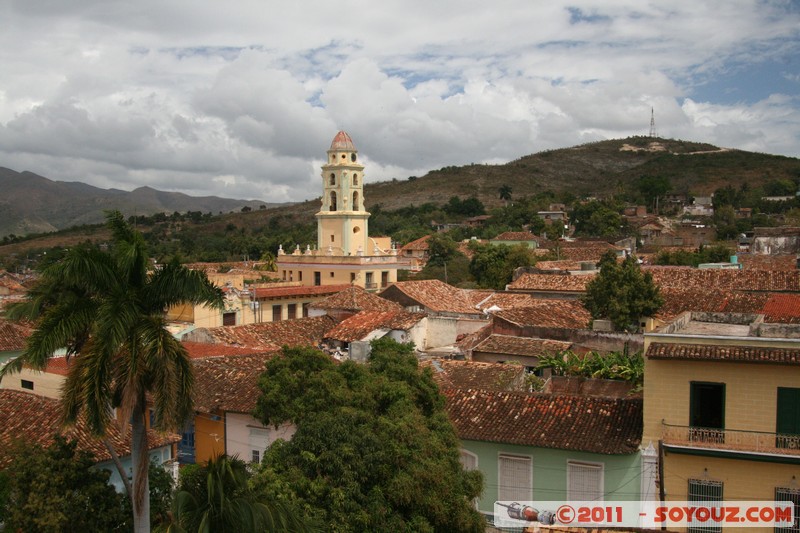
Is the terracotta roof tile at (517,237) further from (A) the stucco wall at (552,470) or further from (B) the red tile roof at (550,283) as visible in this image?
(A) the stucco wall at (552,470)

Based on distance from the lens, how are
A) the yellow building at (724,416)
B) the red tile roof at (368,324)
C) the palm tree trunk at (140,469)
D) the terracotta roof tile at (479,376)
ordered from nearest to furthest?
the palm tree trunk at (140,469), the yellow building at (724,416), the terracotta roof tile at (479,376), the red tile roof at (368,324)

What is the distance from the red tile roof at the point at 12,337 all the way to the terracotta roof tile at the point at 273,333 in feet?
16.4

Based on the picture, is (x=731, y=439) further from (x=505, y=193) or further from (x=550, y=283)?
(x=505, y=193)

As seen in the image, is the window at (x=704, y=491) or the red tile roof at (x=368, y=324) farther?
the red tile roof at (x=368, y=324)

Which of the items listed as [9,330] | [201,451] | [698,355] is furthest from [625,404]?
[9,330]

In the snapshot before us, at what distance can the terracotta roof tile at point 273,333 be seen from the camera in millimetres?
22750

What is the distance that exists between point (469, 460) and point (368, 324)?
10245mm

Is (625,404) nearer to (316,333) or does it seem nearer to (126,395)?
(126,395)

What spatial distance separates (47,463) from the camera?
30.5 ft

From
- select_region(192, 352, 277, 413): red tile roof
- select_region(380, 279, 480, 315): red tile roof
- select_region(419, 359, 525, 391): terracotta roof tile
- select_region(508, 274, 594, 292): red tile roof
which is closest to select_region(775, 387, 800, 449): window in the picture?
select_region(419, 359, 525, 391): terracotta roof tile

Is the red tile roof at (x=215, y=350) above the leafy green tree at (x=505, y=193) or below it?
below

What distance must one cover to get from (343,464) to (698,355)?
638 centimetres

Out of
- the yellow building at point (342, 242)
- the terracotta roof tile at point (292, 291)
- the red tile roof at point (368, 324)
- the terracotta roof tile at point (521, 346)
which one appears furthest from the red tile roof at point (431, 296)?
the yellow building at point (342, 242)

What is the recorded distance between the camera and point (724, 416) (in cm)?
1248
